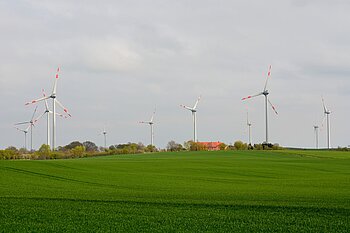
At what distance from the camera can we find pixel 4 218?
16031 mm

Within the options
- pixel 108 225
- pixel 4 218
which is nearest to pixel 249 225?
pixel 108 225

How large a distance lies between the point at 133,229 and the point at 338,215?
7.78 m

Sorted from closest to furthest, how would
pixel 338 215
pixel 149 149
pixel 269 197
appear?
pixel 338 215 < pixel 269 197 < pixel 149 149

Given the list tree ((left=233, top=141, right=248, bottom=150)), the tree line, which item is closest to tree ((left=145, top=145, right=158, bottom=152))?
the tree line

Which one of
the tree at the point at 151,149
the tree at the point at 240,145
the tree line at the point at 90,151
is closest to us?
the tree line at the point at 90,151

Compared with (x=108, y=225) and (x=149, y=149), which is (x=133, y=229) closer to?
(x=108, y=225)

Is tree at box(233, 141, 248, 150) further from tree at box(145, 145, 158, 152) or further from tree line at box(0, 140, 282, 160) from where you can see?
tree at box(145, 145, 158, 152)

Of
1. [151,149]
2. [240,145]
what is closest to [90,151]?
[151,149]

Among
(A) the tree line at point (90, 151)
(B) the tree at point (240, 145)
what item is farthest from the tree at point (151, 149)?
(B) the tree at point (240, 145)

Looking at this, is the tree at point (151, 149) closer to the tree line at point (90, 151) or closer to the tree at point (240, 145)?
the tree line at point (90, 151)

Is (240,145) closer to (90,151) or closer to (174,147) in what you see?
(174,147)

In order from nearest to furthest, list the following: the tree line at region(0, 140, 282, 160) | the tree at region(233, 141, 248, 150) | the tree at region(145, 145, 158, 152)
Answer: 1. the tree line at region(0, 140, 282, 160)
2. the tree at region(145, 145, 158, 152)
3. the tree at region(233, 141, 248, 150)

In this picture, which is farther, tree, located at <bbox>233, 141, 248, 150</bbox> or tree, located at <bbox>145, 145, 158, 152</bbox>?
tree, located at <bbox>233, 141, 248, 150</bbox>

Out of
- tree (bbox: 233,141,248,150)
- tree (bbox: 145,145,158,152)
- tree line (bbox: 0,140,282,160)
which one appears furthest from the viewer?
tree (bbox: 233,141,248,150)
